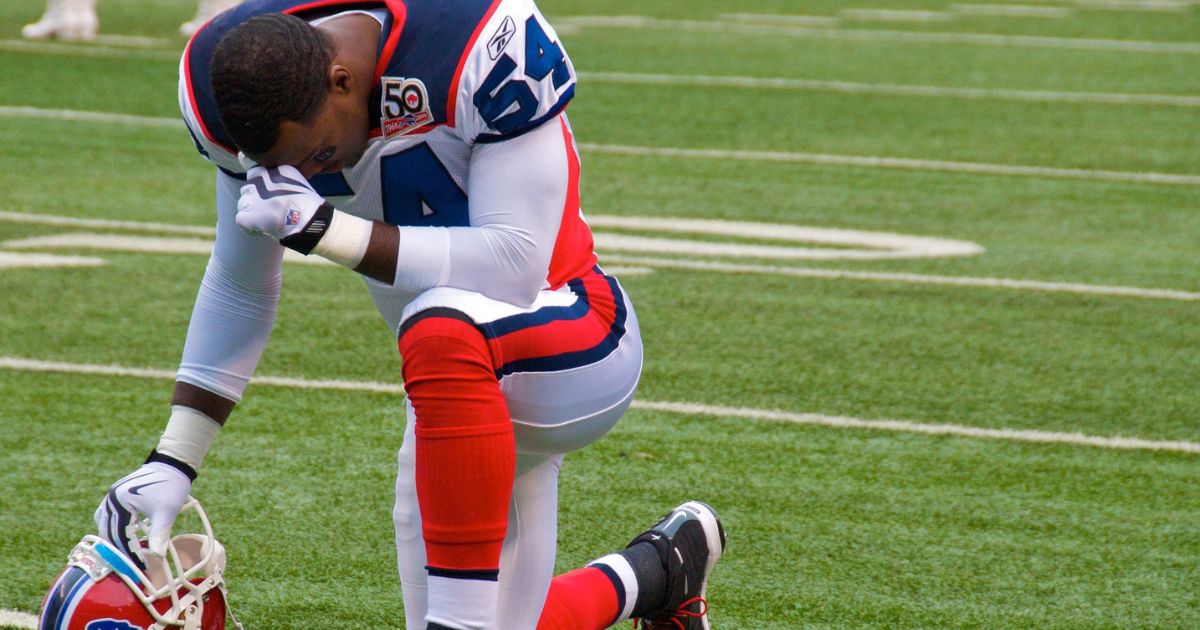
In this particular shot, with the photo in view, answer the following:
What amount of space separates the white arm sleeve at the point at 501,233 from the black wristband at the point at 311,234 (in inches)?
4.7

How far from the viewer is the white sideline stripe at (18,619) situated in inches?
114

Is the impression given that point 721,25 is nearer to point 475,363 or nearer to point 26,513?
point 26,513

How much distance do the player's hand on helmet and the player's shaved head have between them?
0.58m

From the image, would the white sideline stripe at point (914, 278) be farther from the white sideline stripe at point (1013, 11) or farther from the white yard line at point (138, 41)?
the white sideline stripe at point (1013, 11)

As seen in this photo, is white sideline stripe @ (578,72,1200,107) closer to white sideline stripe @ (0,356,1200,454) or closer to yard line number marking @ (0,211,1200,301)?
yard line number marking @ (0,211,1200,301)

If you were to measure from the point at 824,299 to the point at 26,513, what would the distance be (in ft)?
9.16

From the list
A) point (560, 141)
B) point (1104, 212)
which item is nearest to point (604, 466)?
→ point (560, 141)

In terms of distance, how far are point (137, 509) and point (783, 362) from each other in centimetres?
255

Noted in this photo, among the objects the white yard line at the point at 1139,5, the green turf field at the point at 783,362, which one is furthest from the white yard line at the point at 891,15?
the green turf field at the point at 783,362

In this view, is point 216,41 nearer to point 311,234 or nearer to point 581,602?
point 311,234

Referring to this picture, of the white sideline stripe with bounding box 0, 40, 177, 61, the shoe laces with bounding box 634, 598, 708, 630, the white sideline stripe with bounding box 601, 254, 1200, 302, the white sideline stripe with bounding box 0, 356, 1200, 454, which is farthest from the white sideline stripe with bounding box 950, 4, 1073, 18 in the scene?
the shoe laces with bounding box 634, 598, 708, 630

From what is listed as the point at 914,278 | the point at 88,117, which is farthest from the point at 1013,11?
the point at 914,278

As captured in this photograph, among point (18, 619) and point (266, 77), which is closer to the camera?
point (266, 77)

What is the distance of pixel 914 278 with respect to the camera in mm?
5840
